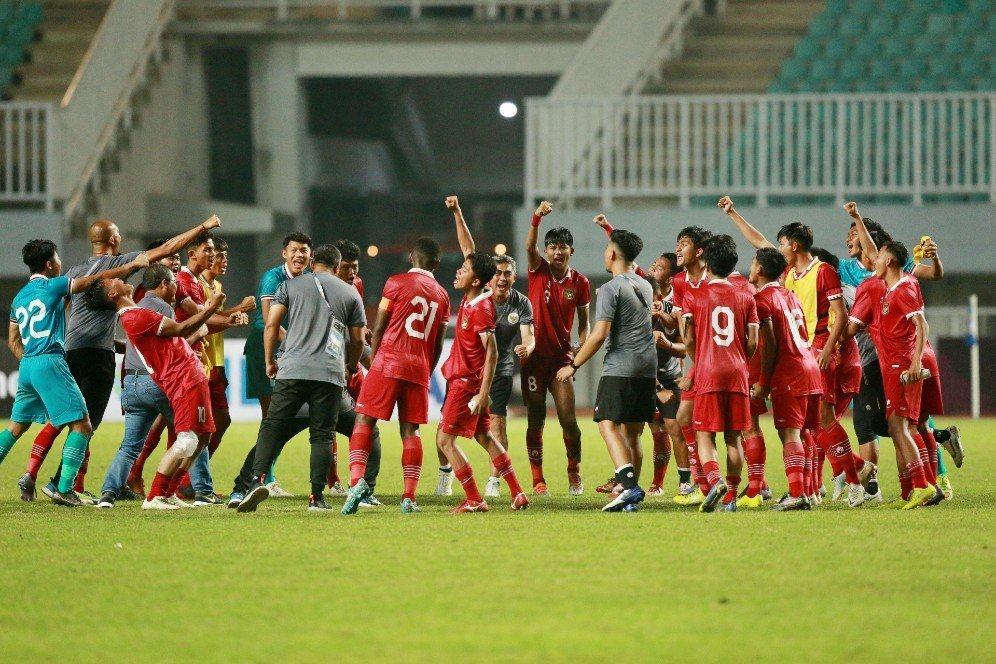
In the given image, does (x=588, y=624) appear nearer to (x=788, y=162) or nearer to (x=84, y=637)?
(x=84, y=637)

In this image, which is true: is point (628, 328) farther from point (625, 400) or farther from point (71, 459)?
point (71, 459)

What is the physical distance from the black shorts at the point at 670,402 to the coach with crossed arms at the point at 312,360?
2875mm

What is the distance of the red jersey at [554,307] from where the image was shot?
10992 millimetres

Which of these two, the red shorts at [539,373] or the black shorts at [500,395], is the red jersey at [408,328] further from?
the red shorts at [539,373]

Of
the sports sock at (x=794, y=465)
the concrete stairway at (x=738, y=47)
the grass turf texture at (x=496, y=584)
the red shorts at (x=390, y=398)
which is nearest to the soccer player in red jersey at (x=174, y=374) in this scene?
the grass turf texture at (x=496, y=584)

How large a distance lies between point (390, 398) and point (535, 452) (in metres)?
2.10

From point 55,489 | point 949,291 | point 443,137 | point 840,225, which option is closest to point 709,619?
point 55,489

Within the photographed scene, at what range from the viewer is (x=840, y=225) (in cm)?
2138

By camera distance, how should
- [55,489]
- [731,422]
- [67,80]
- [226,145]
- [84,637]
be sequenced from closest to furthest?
[84,637]
[731,422]
[55,489]
[67,80]
[226,145]

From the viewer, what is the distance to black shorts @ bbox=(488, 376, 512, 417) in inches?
429

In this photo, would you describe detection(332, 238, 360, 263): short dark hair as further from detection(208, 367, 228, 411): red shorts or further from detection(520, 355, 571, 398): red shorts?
detection(520, 355, 571, 398): red shorts

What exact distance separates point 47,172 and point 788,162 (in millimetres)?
11899

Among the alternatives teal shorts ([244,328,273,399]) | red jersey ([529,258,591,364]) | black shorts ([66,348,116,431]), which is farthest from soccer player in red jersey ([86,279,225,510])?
red jersey ([529,258,591,364])

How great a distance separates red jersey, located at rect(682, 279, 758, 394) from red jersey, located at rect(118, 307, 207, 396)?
3372 millimetres
